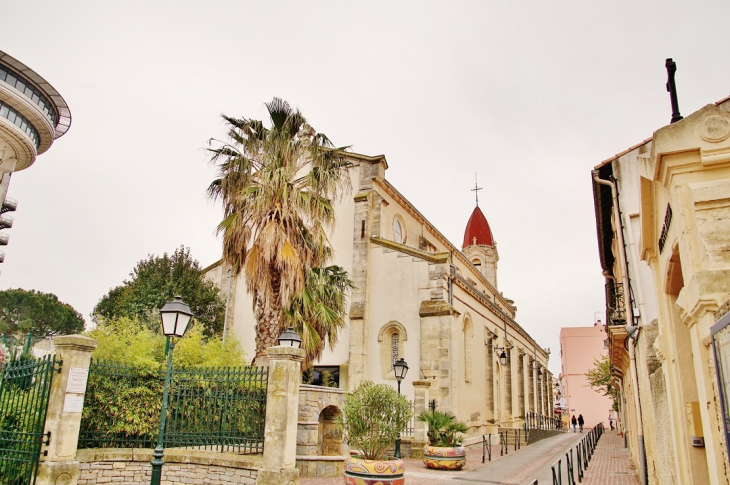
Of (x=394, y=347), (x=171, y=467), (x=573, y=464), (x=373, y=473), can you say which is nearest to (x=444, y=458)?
(x=573, y=464)

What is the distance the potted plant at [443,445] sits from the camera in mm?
16391

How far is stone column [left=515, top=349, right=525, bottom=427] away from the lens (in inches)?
1436

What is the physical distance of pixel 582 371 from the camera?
70.0 meters

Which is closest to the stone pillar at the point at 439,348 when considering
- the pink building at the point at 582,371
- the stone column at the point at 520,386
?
the stone column at the point at 520,386

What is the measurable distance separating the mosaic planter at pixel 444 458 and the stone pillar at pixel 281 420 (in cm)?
745

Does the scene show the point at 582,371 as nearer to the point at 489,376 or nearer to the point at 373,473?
the point at 489,376

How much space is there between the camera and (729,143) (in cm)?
396

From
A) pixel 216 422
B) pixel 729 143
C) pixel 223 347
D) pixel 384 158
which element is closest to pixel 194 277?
pixel 223 347

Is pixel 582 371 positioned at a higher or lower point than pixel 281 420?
higher

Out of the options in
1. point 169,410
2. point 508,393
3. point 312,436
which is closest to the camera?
point 169,410

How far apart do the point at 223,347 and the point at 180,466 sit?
6679mm

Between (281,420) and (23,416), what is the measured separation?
4.57 m

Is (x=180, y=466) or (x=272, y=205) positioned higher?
(x=272, y=205)

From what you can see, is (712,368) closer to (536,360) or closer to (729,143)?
(729,143)
